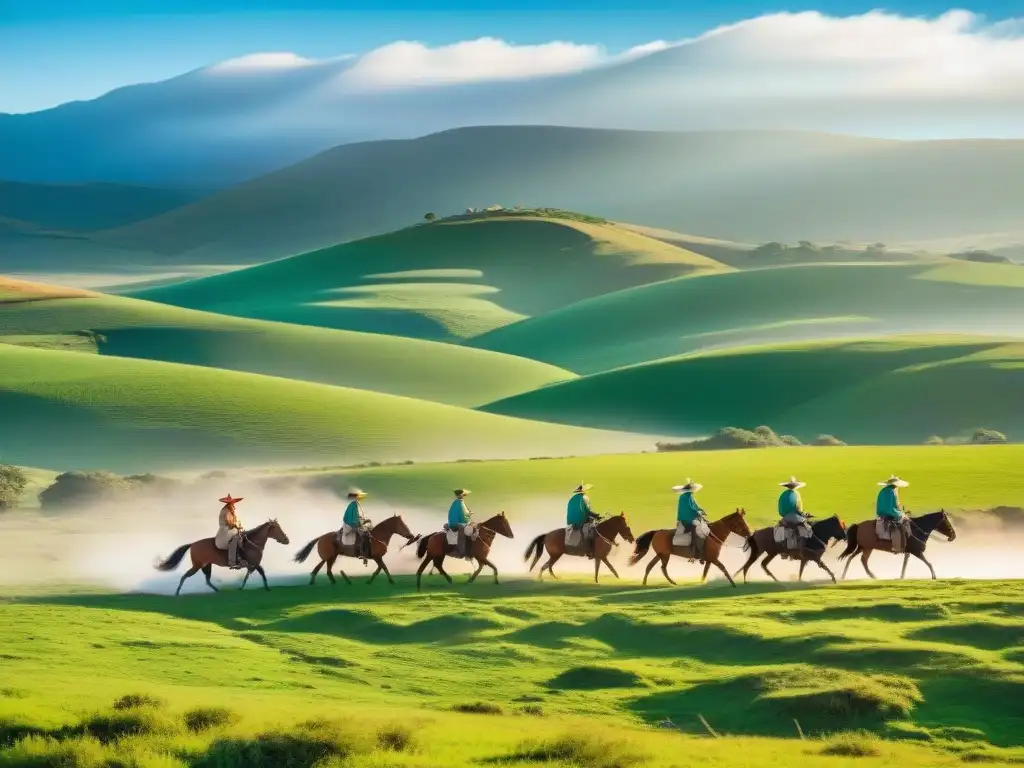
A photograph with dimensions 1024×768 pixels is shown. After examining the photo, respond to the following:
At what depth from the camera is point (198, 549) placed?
3634 cm

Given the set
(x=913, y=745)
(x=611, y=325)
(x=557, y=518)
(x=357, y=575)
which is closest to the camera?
(x=913, y=745)

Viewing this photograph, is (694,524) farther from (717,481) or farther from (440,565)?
(717,481)

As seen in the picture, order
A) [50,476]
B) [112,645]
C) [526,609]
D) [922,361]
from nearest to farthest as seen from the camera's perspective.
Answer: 1. [112,645]
2. [526,609]
3. [50,476]
4. [922,361]

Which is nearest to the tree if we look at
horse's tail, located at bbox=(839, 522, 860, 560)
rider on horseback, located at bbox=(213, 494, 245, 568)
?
rider on horseback, located at bbox=(213, 494, 245, 568)

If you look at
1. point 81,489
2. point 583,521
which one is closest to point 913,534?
point 583,521

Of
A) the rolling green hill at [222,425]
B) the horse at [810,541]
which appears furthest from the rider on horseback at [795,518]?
the rolling green hill at [222,425]

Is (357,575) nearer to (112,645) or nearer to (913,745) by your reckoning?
(112,645)

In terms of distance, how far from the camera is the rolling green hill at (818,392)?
89188mm

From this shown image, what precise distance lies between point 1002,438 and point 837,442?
766 centimetres

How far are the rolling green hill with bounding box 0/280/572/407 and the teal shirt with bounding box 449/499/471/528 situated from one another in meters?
70.0

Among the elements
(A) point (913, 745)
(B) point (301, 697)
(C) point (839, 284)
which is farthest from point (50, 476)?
(C) point (839, 284)

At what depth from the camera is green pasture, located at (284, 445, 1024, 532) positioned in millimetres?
50500

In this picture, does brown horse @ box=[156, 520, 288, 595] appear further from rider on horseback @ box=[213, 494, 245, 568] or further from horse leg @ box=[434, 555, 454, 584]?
horse leg @ box=[434, 555, 454, 584]

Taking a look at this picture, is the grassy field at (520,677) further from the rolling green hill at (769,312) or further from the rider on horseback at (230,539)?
the rolling green hill at (769,312)
